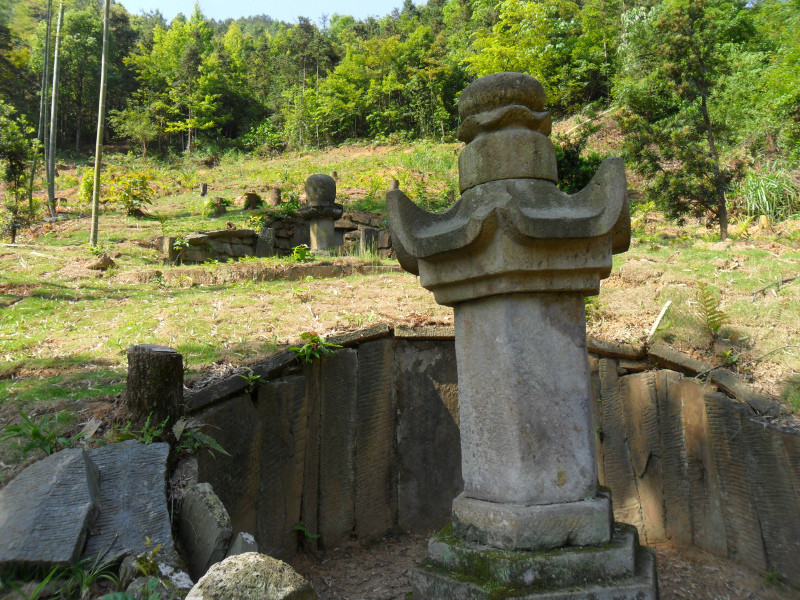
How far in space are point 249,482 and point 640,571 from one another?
92.9 inches

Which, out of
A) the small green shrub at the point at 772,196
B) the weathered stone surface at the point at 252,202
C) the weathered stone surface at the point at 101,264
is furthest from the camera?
the weathered stone surface at the point at 252,202

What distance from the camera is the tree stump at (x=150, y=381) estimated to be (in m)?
2.97

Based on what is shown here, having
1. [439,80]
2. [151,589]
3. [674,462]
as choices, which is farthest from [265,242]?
[439,80]

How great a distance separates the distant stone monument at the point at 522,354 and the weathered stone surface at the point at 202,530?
35.6 inches

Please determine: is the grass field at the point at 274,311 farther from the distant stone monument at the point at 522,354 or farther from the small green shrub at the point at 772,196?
the distant stone monument at the point at 522,354

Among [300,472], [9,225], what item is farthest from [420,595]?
[9,225]

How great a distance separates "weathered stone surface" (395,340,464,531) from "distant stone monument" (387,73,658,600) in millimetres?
2106

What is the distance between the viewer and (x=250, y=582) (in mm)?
1845

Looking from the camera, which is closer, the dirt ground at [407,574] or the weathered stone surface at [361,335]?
the dirt ground at [407,574]

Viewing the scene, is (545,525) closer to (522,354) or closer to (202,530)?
(522,354)

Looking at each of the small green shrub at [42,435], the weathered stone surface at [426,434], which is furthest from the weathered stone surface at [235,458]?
the weathered stone surface at [426,434]

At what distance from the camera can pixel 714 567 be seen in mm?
3801

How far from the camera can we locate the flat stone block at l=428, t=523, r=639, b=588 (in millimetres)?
2381

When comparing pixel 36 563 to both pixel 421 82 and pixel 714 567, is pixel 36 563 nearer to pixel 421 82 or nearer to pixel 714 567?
pixel 714 567
